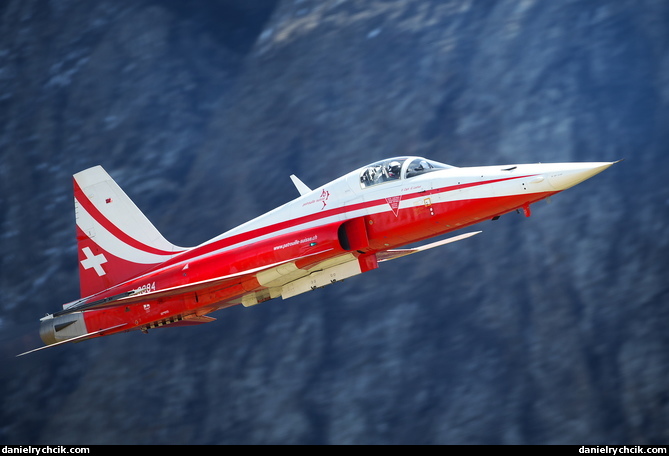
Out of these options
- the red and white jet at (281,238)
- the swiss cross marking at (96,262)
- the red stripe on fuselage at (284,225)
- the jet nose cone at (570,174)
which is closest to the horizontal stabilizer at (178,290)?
the red and white jet at (281,238)

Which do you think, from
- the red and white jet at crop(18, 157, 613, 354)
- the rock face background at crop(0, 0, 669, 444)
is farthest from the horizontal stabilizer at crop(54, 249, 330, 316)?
the rock face background at crop(0, 0, 669, 444)

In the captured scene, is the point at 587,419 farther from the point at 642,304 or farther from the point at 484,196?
the point at 484,196

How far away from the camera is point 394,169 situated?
67.8 feet

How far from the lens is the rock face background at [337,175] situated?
104 ft

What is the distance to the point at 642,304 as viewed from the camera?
104ft

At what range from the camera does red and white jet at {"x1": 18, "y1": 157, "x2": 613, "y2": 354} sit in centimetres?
1970

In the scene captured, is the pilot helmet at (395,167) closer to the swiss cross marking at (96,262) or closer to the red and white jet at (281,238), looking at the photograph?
the red and white jet at (281,238)

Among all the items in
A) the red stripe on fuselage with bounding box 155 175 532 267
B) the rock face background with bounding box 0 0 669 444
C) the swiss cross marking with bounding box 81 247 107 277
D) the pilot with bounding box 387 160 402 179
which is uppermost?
the pilot with bounding box 387 160 402 179

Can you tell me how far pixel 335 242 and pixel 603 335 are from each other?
49.2 feet

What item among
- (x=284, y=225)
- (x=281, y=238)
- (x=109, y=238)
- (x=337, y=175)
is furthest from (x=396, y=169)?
(x=337, y=175)

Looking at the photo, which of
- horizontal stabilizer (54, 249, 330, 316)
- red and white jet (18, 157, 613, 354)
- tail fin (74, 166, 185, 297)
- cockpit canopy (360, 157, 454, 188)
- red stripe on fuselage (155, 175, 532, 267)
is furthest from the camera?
tail fin (74, 166, 185, 297)

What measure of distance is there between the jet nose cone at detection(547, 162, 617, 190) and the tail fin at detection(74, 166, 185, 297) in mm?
10335

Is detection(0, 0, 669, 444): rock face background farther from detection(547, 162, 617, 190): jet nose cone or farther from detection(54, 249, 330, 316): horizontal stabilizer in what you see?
detection(547, 162, 617, 190): jet nose cone
